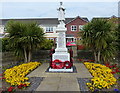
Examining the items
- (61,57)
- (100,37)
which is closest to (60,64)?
(61,57)

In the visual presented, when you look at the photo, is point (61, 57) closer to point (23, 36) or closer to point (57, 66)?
point (57, 66)

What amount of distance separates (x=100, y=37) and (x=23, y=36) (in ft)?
17.5

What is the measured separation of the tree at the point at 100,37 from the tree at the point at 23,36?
11.1 feet

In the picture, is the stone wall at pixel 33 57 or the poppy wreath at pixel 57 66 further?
the stone wall at pixel 33 57

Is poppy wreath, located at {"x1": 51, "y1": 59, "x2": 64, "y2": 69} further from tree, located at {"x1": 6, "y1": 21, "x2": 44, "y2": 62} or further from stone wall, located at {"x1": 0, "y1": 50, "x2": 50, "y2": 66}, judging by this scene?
stone wall, located at {"x1": 0, "y1": 50, "x2": 50, "y2": 66}

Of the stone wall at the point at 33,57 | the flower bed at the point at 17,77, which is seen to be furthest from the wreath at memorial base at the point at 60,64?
the stone wall at the point at 33,57

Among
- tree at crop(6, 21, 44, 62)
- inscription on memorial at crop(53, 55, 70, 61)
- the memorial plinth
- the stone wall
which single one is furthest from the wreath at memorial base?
the stone wall

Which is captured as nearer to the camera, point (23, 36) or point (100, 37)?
point (100, 37)

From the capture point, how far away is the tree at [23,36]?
8126 millimetres

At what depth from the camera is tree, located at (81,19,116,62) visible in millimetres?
7887

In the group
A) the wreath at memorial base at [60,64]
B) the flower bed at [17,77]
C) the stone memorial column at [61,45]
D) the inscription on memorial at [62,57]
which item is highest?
the stone memorial column at [61,45]

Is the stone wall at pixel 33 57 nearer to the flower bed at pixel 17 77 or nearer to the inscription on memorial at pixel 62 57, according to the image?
the inscription on memorial at pixel 62 57

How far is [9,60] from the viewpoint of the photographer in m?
9.90

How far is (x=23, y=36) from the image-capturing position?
8.22 m
